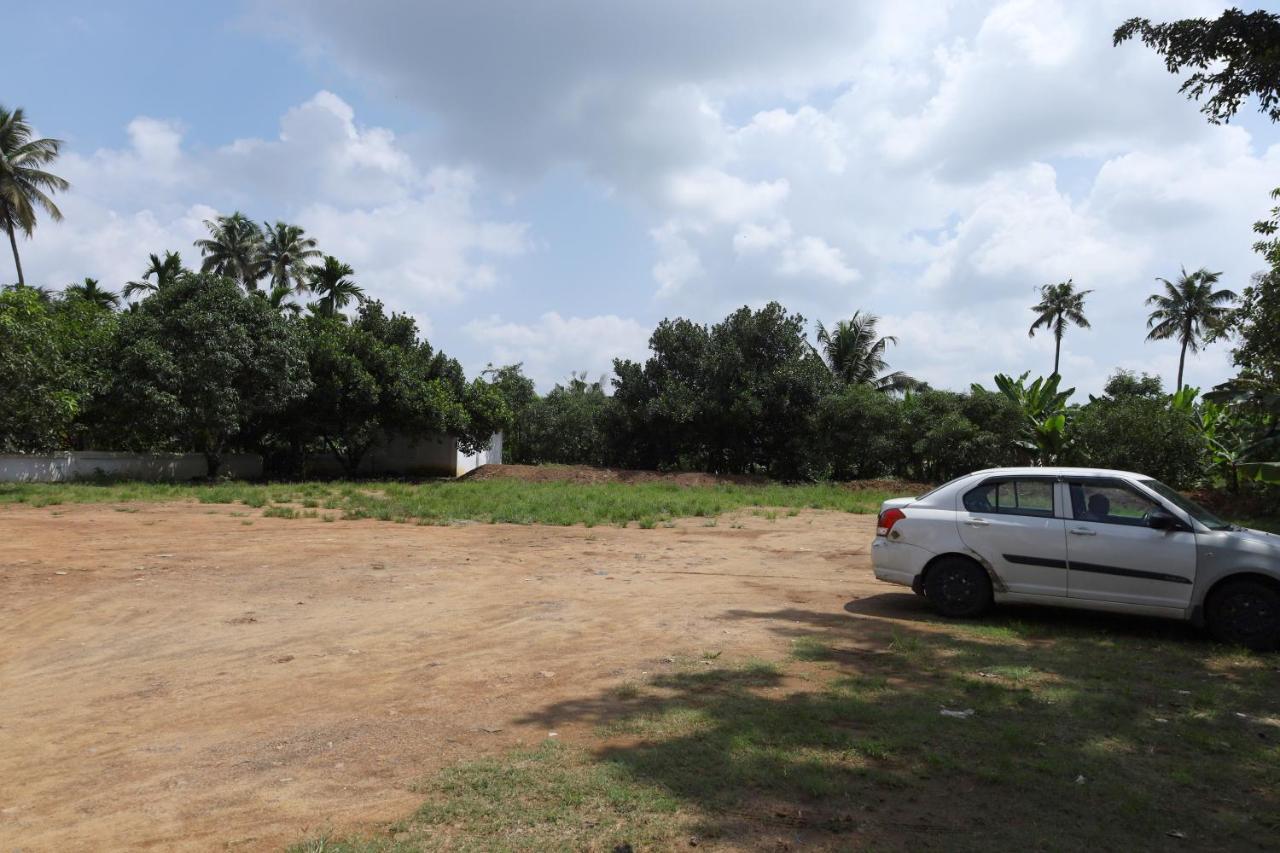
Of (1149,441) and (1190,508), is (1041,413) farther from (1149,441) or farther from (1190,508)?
(1190,508)

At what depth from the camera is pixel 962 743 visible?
464cm

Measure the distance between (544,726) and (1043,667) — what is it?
13.4ft

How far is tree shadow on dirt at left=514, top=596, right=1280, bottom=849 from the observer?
12.0 feet

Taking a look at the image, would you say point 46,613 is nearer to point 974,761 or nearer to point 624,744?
point 624,744

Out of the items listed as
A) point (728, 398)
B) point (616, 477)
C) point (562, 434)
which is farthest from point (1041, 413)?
point (562, 434)

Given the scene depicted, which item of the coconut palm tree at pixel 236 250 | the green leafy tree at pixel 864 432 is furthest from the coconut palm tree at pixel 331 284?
the green leafy tree at pixel 864 432

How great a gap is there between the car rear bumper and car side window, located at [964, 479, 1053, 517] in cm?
72

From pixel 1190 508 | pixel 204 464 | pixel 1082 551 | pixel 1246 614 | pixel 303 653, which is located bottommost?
pixel 303 653

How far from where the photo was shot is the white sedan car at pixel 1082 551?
23.7 ft

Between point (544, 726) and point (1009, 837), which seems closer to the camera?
point (1009, 837)

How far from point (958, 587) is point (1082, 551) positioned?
3.97 ft

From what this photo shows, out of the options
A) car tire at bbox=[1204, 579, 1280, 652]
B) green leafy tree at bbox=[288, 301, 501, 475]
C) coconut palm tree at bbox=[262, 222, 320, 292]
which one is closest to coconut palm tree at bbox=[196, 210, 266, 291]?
coconut palm tree at bbox=[262, 222, 320, 292]

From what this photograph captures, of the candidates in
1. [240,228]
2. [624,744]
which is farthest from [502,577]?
[240,228]

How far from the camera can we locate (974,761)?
4375 mm
